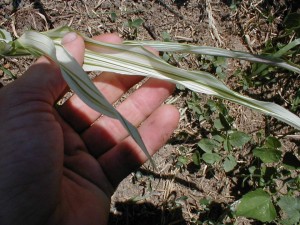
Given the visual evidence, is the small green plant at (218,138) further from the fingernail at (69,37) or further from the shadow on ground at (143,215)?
the fingernail at (69,37)

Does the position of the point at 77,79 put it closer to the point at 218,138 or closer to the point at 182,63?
the point at 218,138

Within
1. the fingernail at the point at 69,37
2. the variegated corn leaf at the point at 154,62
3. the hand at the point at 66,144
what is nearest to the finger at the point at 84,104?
the hand at the point at 66,144

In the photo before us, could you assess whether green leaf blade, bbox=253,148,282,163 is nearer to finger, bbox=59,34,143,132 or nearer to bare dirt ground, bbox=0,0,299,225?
bare dirt ground, bbox=0,0,299,225

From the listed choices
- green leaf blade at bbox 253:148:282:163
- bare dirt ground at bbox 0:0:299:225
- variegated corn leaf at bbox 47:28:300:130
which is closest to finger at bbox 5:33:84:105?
variegated corn leaf at bbox 47:28:300:130

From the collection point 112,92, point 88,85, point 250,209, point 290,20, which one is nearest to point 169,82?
point 112,92

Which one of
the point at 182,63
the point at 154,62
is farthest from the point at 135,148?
the point at 182,63
